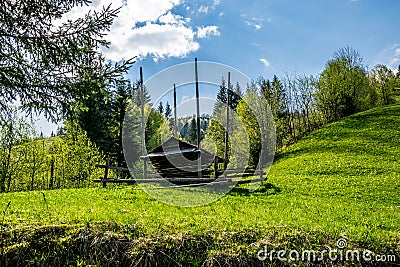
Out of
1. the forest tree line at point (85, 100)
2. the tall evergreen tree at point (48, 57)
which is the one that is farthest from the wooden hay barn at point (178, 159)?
the tall evergreen tree at point (48, 57)

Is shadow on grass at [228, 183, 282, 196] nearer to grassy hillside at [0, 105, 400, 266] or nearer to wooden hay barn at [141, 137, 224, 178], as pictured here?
grassy hillside at [0, 105, 400, 266]

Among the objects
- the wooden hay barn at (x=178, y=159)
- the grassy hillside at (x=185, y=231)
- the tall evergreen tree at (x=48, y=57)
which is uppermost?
the tall evergreen tree at (x=48, y=57)

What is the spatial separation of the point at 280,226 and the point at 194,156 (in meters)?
12.4

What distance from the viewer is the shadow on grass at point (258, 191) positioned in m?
16.5

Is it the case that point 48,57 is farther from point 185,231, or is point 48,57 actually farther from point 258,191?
point 258,191

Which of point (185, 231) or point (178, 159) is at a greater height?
point (178, 159)

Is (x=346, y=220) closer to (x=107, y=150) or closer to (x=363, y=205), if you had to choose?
(x=363, y=205)

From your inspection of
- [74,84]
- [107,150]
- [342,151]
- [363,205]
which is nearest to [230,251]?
[74,84]

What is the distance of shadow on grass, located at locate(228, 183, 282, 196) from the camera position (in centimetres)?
1650

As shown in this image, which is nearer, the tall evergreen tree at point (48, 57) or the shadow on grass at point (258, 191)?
the tall evergreen tree at point (48, 57)

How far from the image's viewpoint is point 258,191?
17.4 meters

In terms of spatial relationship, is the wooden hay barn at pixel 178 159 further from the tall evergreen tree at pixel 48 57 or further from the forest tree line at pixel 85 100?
the tall evergreen tree at pixel 48 57

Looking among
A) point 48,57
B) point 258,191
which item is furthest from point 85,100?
point 258,191

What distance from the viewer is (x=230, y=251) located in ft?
22.6
